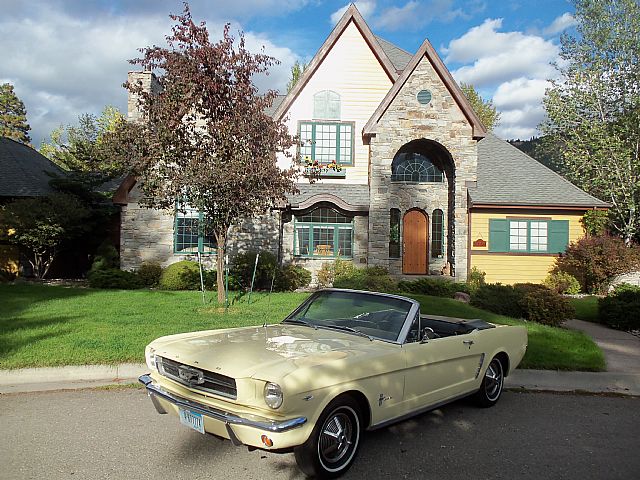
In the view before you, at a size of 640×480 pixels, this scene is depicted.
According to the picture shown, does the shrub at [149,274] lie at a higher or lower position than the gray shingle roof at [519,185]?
lower

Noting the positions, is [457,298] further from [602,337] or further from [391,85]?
[391,85]

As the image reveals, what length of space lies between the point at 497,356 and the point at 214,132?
7002 mm

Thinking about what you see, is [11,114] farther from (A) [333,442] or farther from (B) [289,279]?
(A) [333,442]

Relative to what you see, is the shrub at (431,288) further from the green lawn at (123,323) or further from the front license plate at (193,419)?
the front license plate at (193,419)

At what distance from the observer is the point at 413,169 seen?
18.5 meters

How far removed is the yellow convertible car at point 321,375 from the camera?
347 cm

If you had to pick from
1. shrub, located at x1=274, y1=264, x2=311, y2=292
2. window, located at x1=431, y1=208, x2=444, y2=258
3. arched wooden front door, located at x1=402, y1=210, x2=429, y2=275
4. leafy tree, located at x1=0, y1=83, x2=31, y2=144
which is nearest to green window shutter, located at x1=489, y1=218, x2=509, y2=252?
window, located at x1=431, y1=208, x2=444, y2=258

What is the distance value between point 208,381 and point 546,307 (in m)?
8.79

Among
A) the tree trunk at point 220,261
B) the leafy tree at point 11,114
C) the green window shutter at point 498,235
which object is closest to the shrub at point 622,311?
the green window shutter at point 498,235

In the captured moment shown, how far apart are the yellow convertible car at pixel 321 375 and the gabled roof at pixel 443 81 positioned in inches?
511

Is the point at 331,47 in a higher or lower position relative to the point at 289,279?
higher

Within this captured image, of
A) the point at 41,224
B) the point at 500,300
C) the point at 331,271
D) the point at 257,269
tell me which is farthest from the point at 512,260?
the point at 41,224

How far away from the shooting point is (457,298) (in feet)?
48.2

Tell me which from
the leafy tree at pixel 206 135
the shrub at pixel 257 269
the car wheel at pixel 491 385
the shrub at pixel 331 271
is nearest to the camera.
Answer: the car wheel at pixel 491 385
